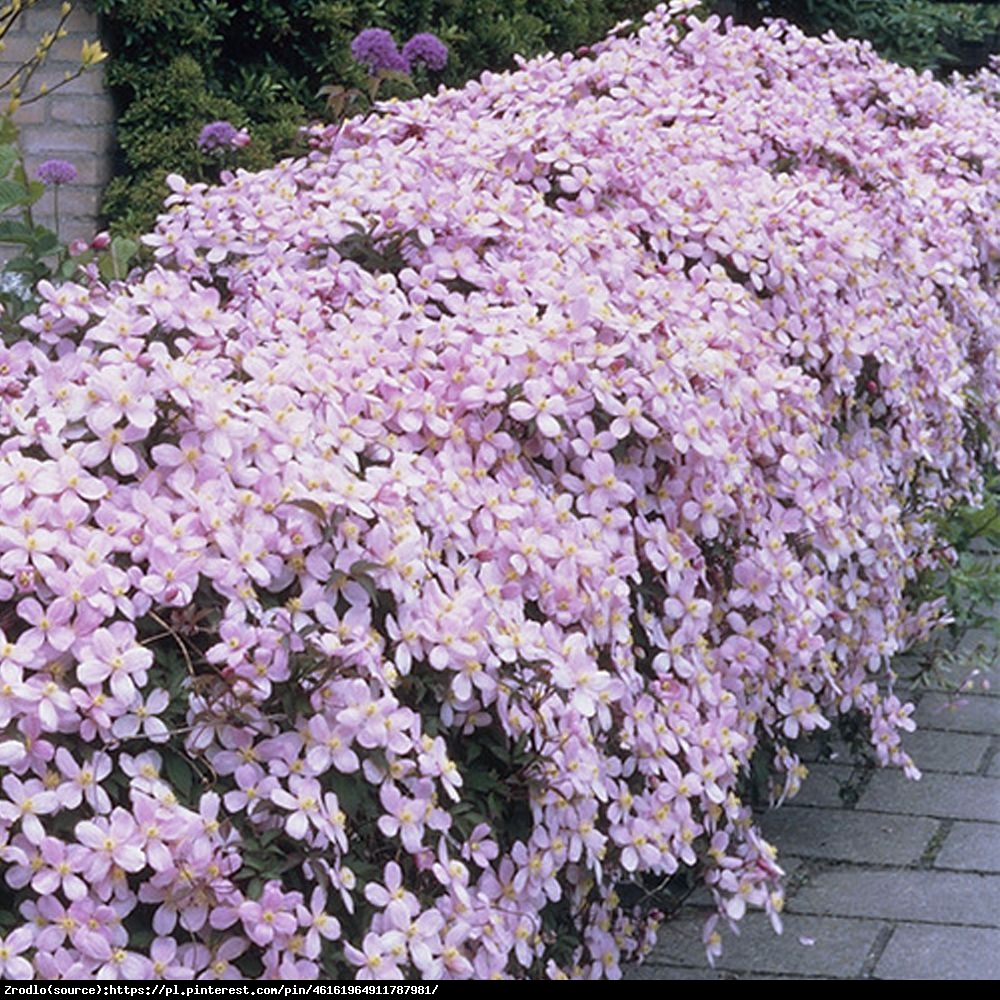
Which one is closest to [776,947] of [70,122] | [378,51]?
[378,51]

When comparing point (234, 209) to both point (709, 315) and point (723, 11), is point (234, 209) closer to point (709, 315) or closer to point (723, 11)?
point (709, 315)

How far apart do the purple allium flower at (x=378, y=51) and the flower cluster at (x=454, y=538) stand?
0.37 metres

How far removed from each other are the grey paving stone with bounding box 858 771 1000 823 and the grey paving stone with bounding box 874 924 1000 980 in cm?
59

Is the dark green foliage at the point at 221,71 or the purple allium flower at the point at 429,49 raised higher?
the purple allium flower at the point at 429,49

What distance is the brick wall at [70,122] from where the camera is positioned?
6223 mm

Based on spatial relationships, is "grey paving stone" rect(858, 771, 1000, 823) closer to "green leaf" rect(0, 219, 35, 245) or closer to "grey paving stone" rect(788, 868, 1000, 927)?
"grey paving stone" rect(788, 868, 1000, 927)

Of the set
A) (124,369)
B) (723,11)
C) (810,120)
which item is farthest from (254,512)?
(723,11)

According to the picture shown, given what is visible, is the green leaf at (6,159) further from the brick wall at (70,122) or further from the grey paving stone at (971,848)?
the brick wall at (70,122)

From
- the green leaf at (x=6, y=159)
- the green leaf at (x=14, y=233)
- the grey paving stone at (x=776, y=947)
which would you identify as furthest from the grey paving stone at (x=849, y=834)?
the green leaf at (x=6, y=159)

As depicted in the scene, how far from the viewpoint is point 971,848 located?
3656 millimetres

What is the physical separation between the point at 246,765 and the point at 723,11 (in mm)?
8452

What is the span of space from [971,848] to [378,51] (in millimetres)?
2534

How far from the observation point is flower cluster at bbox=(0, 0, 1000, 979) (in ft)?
7.00

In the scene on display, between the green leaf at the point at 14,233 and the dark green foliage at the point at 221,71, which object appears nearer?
the green leaf at the point at 14,233
